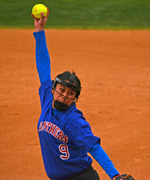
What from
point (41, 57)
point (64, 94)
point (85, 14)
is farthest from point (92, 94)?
point (85, 14)

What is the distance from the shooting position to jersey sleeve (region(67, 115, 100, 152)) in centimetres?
247

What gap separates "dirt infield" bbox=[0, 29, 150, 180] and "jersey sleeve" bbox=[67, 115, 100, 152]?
2.22 m

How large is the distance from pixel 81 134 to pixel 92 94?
5.82m

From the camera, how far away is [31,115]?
22.7ft

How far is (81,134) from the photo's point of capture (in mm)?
2533

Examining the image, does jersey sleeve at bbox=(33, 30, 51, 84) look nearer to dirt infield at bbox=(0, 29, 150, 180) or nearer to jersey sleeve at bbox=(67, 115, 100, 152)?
jersey sleeve at bbox=(67, 115, 100, 152)

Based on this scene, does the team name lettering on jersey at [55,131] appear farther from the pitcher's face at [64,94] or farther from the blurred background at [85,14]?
the blurred background at [85,14]

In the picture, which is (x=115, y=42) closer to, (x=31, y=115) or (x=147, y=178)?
(x=31, y=115)

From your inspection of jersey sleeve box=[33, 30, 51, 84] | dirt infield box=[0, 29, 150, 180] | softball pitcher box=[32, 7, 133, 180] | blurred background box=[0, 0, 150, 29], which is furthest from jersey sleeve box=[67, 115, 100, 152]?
blurred background box=[0, 0, 150, 29]

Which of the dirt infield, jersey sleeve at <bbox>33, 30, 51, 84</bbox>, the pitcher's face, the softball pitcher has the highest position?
jersey sleeve at <bbox>33, 30, 51, 84</bbox>

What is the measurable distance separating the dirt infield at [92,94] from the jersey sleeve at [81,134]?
7.29ft

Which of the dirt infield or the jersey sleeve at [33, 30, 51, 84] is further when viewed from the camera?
the dirt infield

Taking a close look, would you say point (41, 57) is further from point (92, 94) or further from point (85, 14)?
point (85, 14)

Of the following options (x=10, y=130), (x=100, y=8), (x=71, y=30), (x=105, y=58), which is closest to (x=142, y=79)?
(x=105, y=58)
